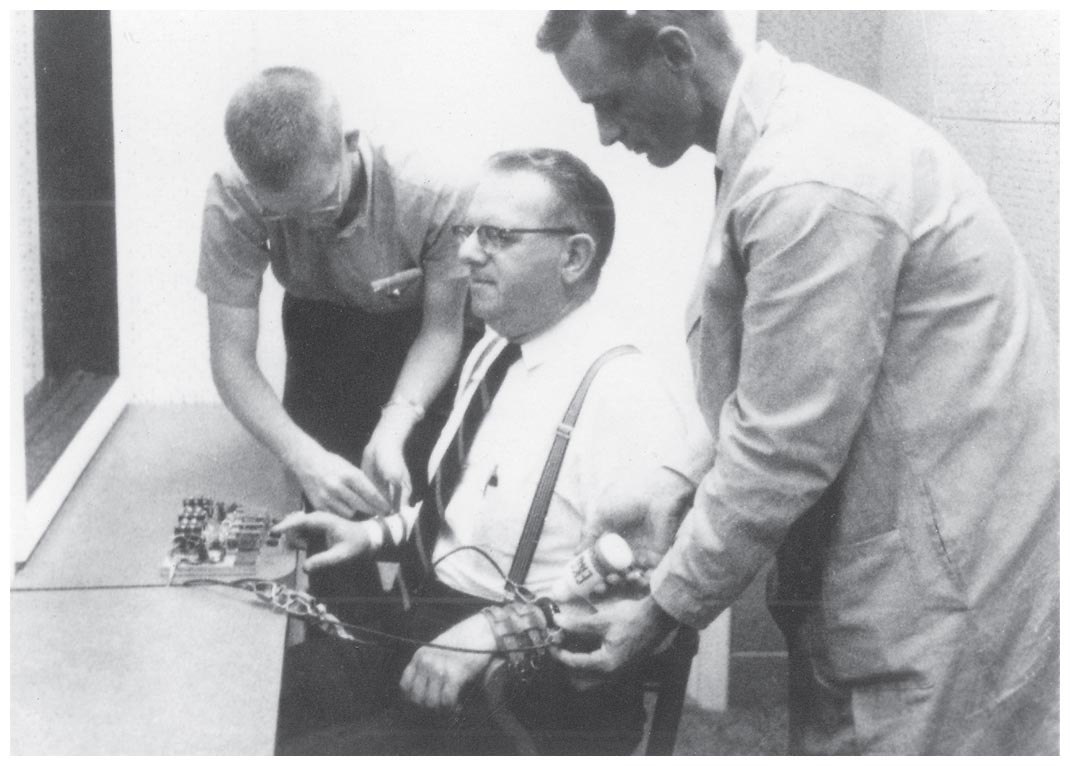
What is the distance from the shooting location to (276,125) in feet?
4.92

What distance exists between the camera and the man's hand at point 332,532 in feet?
5.20

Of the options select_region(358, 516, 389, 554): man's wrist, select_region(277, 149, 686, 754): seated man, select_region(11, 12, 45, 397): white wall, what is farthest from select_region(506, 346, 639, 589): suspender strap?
select_region(11, 12, 45, 397): white wall

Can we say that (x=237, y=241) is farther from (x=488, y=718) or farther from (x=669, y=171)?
(x=488, y=718)

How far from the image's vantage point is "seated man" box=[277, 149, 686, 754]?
141cm

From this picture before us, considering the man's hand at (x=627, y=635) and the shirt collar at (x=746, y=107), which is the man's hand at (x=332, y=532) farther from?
the shirt collar at (x=746, y=107)

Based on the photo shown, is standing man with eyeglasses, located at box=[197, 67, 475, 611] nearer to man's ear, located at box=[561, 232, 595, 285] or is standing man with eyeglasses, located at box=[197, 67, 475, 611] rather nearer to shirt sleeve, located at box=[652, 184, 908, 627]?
man's ear, located at box=[561, 232, 595, 285]

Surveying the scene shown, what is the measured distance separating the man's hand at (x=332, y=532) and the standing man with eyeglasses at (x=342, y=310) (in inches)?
1.6

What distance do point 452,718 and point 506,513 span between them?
27cm

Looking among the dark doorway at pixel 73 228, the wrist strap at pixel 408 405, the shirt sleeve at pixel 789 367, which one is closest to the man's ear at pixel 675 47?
the shirt sleeve at pixel 789 367

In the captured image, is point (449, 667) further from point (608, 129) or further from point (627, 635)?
point (608, 129)

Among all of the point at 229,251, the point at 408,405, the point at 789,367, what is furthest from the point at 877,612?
the point at 229,251

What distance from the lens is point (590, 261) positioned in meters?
1.51

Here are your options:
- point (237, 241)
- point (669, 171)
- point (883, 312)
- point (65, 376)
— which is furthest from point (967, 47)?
point (65, 376)

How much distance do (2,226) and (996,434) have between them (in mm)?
1216
